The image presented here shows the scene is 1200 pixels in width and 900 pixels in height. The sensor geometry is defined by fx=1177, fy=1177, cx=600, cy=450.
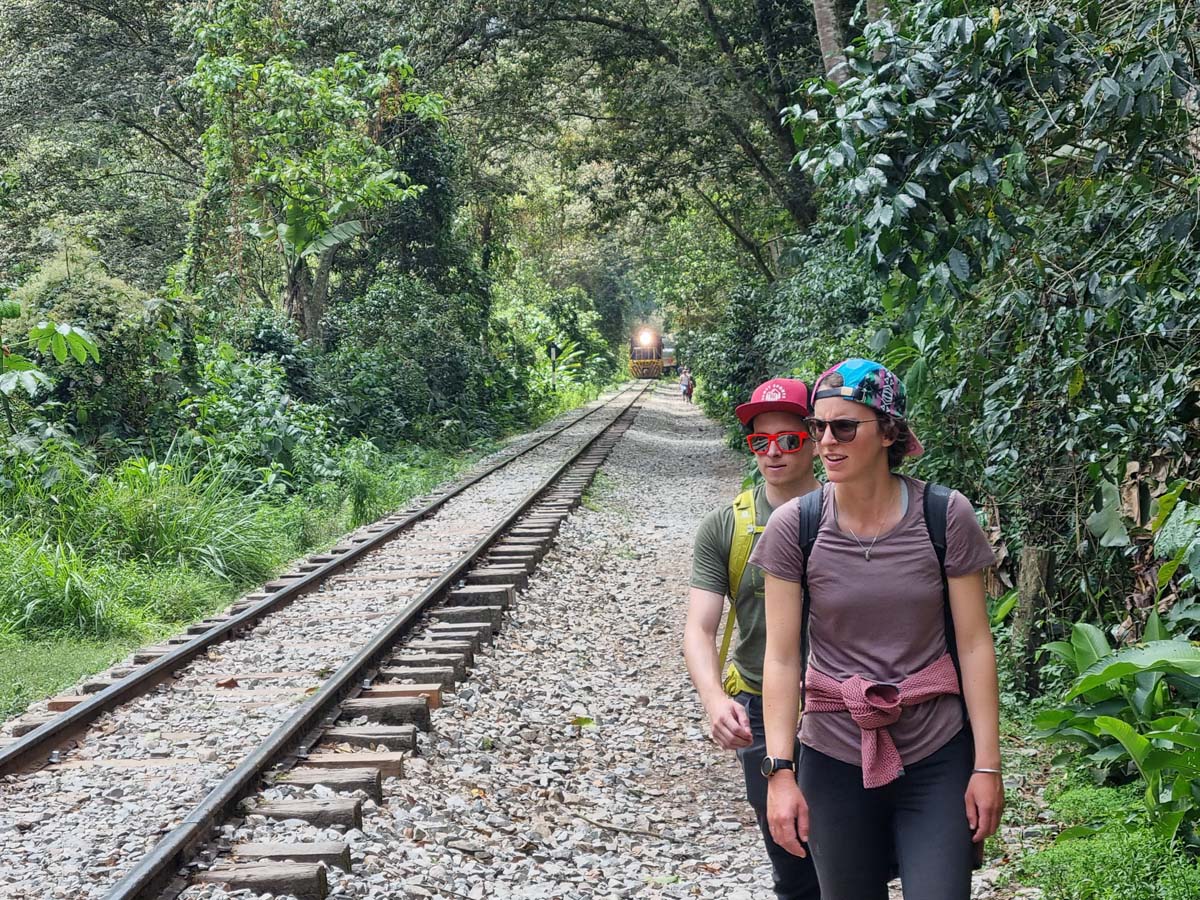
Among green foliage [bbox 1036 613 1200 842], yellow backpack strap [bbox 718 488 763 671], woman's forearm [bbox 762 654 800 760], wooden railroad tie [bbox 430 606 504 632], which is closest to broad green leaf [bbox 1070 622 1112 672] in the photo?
green foliage [bbox 1036 613 1200 842]

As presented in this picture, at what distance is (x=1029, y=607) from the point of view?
644 cm

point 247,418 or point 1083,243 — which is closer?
point 1083,243

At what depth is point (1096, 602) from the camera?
598cm

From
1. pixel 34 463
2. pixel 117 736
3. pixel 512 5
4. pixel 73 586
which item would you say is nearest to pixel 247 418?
pixel 34 463

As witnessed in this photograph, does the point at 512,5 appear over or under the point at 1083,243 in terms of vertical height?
over

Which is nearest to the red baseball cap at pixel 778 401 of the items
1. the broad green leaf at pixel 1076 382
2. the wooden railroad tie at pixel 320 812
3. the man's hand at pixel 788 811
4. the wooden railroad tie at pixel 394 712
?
the man's hand at pixel 788 811

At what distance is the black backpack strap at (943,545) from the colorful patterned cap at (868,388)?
0.17 meters

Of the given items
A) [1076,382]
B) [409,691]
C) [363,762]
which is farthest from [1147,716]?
[409,691]

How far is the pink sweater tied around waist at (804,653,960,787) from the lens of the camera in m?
2.54

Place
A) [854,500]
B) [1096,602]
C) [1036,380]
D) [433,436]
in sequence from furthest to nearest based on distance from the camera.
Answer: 1. [433,436]
2. [1096,602]
3. [1036,380]
4. [854,500]

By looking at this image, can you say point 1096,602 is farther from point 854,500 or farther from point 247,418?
point 247,418

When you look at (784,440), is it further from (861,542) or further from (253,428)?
(253,428)

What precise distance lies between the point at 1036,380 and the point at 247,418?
11.9m

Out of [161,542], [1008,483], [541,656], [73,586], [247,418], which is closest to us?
[1008,483]
